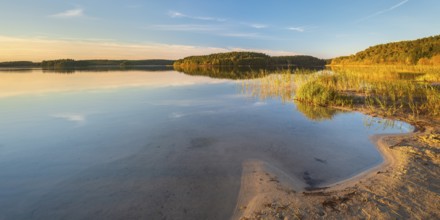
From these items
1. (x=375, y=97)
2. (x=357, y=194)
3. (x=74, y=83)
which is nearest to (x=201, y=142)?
(x=357, y=194)

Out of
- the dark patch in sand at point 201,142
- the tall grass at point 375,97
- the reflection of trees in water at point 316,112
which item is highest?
the tall grass at point 375,97

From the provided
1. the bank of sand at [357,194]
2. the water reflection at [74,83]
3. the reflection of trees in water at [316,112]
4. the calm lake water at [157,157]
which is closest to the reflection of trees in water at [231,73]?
the water reflection at [74,83]

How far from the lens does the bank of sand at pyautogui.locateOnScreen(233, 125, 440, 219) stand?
12.0 ft

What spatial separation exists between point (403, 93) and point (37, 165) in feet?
61.4

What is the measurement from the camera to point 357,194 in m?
4.21

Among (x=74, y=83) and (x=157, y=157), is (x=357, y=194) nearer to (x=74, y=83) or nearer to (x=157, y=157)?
(x=157, y=157)


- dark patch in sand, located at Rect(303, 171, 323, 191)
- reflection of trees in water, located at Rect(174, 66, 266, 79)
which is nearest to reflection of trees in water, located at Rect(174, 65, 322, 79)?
reflection of trees in water, located at Rect(174, 66, 266, 79)

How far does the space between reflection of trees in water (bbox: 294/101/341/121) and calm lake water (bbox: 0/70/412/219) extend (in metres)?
0.42

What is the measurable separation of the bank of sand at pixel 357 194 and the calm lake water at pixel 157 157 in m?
0.32

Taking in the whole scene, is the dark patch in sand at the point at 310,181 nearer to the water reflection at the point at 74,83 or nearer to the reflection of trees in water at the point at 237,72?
the reflection of trees in water at the point at 237,72

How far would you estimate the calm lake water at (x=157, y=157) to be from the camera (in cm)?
428

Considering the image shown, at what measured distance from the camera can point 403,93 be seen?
589 inches

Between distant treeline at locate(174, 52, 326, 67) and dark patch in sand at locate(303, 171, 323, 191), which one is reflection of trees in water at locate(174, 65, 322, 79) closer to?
dark patch in sand at locate(303, 171, 323, 191)

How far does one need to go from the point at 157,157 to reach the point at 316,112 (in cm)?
887
